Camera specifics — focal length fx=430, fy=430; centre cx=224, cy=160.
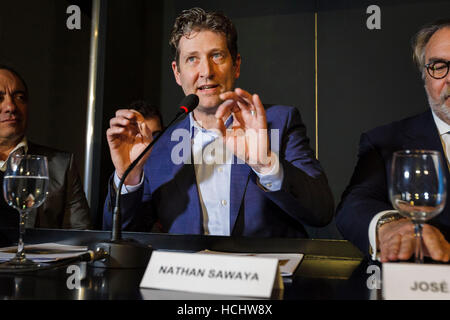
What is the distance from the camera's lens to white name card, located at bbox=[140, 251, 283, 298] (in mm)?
733

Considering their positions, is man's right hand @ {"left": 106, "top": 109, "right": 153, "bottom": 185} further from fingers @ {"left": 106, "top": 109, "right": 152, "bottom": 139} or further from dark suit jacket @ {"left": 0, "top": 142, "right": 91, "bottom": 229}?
dark suit jacket @ {"left": 0, "top": 142, "right": 91, "bottom": 229}

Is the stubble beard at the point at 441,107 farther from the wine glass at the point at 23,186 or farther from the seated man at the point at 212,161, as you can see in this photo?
the wine glass at the point at 23,186

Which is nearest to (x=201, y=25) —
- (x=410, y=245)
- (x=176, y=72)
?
(x=176, y=72)

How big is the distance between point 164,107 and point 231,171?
392mm

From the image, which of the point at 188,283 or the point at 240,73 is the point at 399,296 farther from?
the point at 240,73

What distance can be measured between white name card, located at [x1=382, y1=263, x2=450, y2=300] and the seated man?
31.8 inches

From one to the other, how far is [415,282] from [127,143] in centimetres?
128

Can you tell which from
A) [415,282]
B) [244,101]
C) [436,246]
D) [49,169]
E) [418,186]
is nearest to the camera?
[415,282]

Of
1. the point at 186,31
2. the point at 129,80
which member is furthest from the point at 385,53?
the point at 129,80

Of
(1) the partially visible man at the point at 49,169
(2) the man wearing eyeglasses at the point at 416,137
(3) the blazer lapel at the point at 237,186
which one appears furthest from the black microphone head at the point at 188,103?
(1) the partially visible man at the point at 49,169

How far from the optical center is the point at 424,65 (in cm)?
159

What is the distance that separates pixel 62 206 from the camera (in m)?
1.85

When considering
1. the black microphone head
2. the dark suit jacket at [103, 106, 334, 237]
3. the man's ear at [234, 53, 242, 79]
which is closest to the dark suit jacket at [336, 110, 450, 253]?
the dark suit jacket at [103, 106, 334, 237]

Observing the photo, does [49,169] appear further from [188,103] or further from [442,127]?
[442,127]
